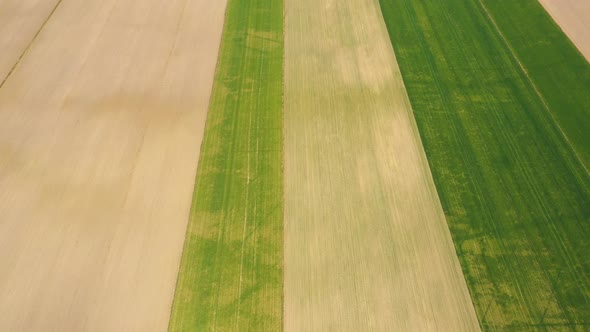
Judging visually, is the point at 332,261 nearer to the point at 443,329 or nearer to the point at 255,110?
the point at 443,329

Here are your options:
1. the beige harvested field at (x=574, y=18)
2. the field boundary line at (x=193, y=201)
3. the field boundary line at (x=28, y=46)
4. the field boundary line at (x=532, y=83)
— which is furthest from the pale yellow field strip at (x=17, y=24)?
the beige harvested field at (x=574, y=18)


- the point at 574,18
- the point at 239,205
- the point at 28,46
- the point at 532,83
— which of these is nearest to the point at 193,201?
the point at 239,205

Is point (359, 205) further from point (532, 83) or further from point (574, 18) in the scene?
point (574, 18)

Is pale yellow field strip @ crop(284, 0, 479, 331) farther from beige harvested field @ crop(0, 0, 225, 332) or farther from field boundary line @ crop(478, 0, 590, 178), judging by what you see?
field boundary line @ crop(478, 0, 590, 178)

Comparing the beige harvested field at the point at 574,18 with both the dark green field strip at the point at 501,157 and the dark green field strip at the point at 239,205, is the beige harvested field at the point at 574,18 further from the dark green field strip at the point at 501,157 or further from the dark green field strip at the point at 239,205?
the dark green field strip at the point at 239,205

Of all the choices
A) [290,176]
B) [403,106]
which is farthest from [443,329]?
[403,106]
